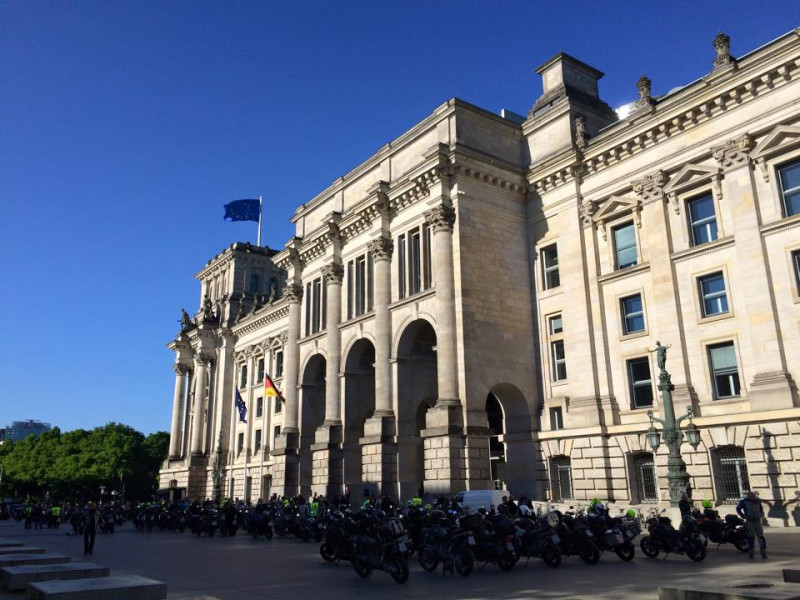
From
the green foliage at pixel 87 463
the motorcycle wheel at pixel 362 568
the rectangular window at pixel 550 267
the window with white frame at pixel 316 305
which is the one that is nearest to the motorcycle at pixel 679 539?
the motorcycle wheel at pixel 362 568

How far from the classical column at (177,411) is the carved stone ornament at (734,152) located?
5918cm

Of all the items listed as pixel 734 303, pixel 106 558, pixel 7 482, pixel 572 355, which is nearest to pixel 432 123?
Result: pixel 572 355

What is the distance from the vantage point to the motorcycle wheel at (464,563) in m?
14.8

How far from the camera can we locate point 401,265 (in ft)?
117

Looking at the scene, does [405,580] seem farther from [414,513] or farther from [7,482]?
[7,482]

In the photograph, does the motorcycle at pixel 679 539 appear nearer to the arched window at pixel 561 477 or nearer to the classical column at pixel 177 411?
the arched window at pixel 561 477

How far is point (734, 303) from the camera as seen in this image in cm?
2539

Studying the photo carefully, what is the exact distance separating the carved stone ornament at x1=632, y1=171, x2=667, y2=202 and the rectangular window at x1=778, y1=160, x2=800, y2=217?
15.5ft

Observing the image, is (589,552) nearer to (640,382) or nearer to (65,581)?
(65,581)

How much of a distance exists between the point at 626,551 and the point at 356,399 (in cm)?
2348

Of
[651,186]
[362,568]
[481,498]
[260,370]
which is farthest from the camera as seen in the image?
[260,370]

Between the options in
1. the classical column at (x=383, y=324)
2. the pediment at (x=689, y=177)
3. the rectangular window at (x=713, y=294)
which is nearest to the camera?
the rectangular window at (x=713, y=294)

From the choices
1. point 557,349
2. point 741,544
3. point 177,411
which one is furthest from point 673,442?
point 177,411

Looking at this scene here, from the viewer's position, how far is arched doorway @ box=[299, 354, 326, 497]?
41781mm
